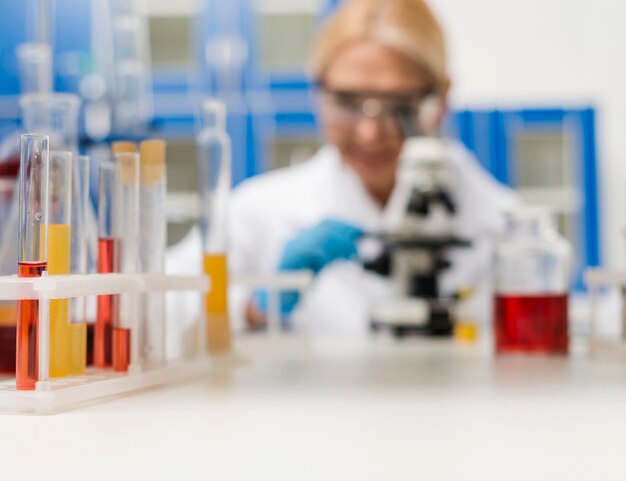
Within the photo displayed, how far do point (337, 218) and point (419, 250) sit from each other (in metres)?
0.71

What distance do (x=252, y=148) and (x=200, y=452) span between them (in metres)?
2.51

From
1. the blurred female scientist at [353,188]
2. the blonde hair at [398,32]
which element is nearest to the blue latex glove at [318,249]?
the blurred female scientist at [353,188]

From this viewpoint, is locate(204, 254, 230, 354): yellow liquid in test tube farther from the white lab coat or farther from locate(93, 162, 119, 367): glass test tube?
the white lab coat

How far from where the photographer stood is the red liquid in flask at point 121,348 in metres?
0.75

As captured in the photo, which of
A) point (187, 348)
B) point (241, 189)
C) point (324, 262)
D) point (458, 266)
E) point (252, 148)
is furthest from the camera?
point (252, 148)

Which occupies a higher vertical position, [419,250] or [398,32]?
[398,32]

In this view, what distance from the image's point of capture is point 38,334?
2.00 feet

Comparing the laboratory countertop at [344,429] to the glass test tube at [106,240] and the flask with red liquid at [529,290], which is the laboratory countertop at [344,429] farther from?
the flask with red liquid at [529,290]

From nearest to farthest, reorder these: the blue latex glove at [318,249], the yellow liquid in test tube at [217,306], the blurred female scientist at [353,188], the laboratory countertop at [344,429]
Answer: the laboratory countertop at [344,429] → the yellow liquid in test tube at [217,306] → the blue latex glove at [318,249] → the blurred female scientist at [353,188]

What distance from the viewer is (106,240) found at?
2.55 ft

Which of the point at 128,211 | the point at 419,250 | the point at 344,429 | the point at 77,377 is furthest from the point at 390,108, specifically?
the point at 344,429

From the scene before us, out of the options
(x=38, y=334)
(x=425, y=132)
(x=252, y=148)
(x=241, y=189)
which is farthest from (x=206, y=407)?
(x=252, y=148)

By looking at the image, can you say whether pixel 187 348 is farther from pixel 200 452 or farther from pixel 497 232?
pixel 497 232

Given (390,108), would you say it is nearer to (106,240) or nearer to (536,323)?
(536,323)
